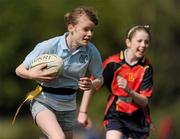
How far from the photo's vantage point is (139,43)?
1083 cm

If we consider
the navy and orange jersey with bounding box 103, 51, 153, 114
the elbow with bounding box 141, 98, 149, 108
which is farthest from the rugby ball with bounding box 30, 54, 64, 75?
the elbow with bounding box 141, 98, 149, 108

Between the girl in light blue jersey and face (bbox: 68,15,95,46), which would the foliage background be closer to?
the girl in light blue jersey

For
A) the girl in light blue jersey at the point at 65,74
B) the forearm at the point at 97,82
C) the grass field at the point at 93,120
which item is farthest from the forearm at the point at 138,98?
the grass field at the point at 93,120

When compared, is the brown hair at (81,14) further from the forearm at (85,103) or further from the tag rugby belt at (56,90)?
the forearm at (85,103)

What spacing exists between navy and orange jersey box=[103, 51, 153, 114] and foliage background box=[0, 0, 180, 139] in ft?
69.8

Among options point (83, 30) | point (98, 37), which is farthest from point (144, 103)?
point (98, 37)

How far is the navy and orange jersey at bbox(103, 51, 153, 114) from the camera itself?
36.0 feet

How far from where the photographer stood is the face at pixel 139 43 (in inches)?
426

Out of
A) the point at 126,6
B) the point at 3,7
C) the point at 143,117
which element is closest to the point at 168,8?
the point at 126,6

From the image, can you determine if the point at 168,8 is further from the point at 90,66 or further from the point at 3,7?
the point at 90,66

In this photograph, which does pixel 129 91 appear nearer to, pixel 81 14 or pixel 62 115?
pixel 62 115

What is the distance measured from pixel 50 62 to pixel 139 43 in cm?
171

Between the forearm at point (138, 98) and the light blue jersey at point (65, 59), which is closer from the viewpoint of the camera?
the light blue jersey at point (65, 59)

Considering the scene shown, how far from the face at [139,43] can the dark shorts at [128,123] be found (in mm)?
679
